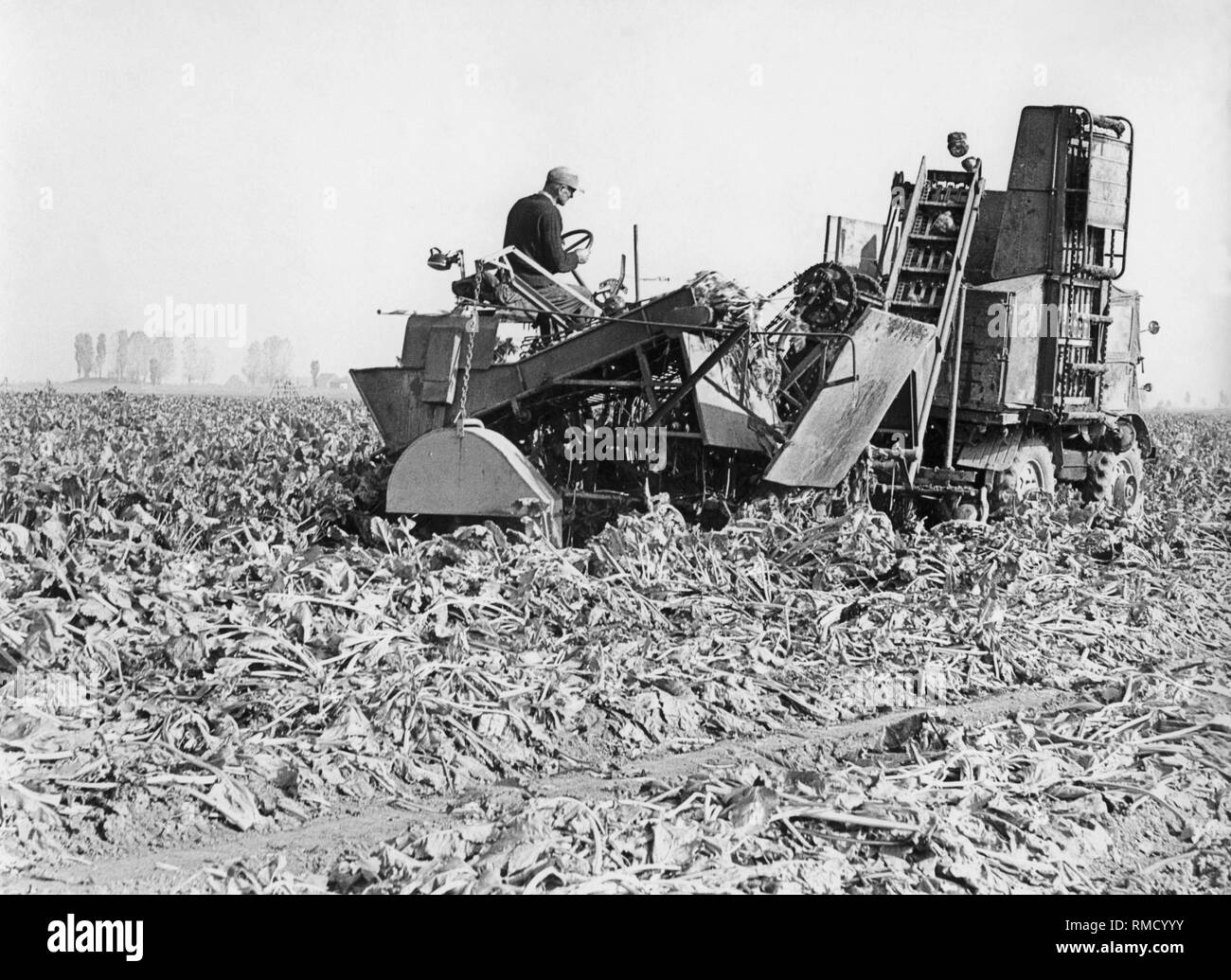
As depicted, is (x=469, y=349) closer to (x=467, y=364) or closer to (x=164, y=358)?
(x=467, y=364)

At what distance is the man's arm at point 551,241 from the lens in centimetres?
928

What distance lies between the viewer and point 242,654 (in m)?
5.98

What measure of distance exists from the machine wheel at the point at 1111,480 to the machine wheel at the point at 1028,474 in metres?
0.62

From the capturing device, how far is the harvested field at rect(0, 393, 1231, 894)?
14.6ft

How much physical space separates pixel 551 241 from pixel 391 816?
17.5 ft

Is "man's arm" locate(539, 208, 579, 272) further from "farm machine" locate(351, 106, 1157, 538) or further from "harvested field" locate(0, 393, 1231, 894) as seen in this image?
"harvested field" locate(0, 393, 1231, 894)

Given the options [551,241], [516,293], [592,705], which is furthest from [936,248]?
[592,705]

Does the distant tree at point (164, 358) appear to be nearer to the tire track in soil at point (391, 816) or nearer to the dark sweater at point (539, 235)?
the dark sweater at point (539, 235)

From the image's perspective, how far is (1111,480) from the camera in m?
12.4

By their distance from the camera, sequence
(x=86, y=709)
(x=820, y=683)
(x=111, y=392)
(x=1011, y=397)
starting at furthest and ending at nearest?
(x=111, y=392) → (x=1011, y=397) → (x=820, y=683) → (x=86, y=709)

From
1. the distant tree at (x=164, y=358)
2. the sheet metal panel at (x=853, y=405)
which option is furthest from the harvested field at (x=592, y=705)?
the distant tree at (x=164, y=358)

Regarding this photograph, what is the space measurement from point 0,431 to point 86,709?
12.6 metres
